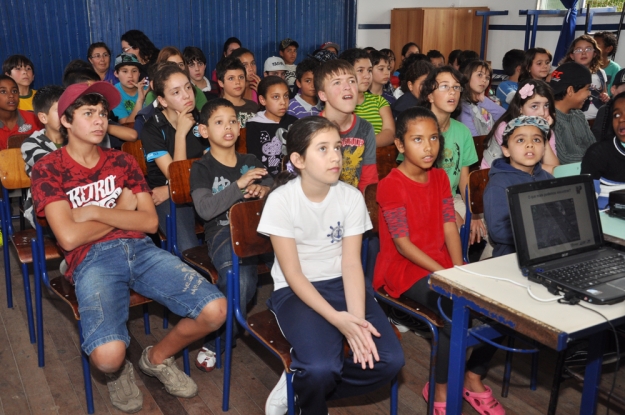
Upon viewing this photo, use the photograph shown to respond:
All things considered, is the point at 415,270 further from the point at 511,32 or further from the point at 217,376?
the point at 511,32

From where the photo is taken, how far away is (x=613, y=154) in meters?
2.72

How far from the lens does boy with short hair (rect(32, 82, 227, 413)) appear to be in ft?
7.25

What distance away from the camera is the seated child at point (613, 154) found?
270 cm

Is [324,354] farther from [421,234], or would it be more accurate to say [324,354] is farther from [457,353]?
[421,234]

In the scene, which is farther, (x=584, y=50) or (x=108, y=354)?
(x=584, y=50)

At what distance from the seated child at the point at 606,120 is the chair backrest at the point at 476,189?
0.65 metres

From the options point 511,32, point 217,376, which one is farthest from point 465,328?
point 511,32

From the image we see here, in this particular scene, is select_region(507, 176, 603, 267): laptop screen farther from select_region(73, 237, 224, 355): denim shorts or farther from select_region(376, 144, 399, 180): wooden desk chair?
select_region(376, 144, 399, 180): wooden desk chair

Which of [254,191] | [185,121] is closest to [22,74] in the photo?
[185,121]

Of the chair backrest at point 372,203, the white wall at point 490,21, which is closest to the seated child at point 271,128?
the chair backrest at point 372,203

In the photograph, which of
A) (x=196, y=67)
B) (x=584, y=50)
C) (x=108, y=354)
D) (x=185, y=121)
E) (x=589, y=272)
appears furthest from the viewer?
(x=584, y=50)

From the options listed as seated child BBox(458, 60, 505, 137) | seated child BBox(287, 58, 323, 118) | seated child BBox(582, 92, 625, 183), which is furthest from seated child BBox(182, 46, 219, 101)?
seated child BBox(582, 92, 625, 183)

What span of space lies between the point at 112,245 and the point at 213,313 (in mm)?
498

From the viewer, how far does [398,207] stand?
2344 millimetres
